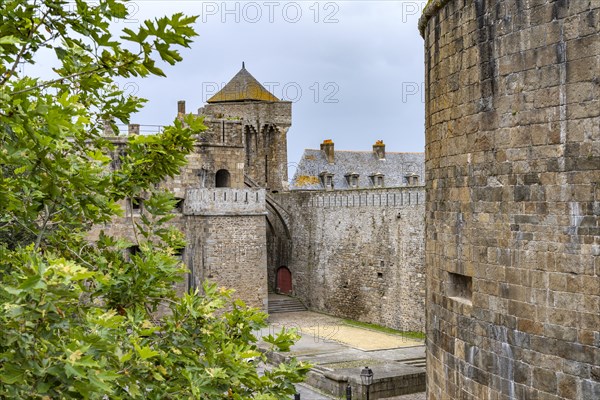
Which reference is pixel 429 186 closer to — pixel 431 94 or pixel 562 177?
pixel 431 94

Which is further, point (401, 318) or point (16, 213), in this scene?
point (401, 318)

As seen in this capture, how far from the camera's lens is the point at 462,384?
7367 millimetres

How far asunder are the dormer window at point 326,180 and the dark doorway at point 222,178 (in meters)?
8.02

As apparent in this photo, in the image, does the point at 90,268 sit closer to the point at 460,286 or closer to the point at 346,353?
the point at 460,286

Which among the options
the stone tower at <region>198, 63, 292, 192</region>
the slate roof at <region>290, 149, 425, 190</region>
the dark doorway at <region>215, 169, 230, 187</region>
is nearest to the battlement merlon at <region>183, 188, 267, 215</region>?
the dark doorway at <region>215, 169, 230, 187</region>

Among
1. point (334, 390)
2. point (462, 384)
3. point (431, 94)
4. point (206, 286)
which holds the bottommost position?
point (334, 390)

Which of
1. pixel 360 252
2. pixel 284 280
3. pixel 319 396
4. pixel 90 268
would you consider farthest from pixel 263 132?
pixel 90 268

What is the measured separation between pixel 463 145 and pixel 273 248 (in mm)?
26657

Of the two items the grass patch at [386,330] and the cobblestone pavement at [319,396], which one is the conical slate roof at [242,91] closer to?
the grass patch at [386,330]

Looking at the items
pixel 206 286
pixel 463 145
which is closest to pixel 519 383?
pixel 463 145

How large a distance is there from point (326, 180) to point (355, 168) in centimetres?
215

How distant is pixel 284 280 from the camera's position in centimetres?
3319

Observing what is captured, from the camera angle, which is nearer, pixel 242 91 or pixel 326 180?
pixel 326 180

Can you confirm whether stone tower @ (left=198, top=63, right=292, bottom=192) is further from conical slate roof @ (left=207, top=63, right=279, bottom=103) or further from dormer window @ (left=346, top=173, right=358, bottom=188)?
dormer window @ (left=346, top=173, right=358, bottom=188)
